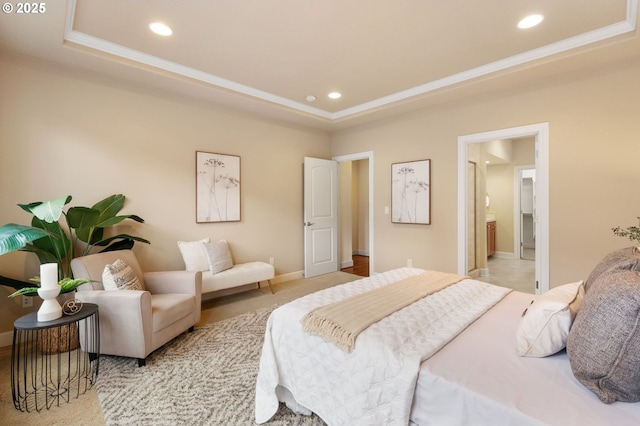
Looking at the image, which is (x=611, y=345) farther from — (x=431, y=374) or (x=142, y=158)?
(x=142, y=158)

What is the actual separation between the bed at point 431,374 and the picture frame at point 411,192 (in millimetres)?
2445

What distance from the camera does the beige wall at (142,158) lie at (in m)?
2.74

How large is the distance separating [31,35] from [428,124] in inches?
170

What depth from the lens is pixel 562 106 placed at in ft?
10.6

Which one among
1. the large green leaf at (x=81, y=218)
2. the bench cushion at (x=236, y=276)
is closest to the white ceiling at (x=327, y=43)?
the large green leaf at (x=81, y=218)

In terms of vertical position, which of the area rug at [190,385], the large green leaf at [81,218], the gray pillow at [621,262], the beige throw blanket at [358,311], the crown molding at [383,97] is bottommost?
the area rug at [190,385]

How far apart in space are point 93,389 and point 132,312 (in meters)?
0.53

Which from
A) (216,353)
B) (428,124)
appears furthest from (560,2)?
(216,353)

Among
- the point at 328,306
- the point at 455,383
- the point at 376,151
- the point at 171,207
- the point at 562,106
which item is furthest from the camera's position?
the point at 376,151

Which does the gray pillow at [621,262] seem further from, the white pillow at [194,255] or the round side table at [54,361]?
the white pillow at [194,255]

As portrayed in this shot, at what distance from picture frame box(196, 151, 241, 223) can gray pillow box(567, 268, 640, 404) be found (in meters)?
3.82

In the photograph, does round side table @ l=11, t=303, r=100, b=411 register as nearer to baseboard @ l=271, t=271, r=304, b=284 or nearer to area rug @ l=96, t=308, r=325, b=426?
area rug @ l=96, t=308, r=325, b=426

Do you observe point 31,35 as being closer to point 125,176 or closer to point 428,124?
point 125,176

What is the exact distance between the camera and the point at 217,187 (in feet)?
13.4
